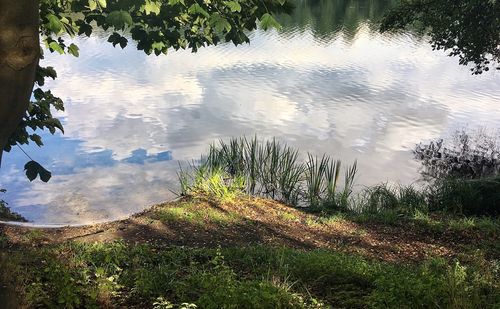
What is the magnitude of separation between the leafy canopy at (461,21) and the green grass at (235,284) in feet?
35.1

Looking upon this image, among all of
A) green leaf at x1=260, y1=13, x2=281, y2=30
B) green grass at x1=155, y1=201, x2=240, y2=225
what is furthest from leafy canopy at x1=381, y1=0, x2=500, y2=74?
green leaf at x1=260, y1=13, x2=281, y2=30

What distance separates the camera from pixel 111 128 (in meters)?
17.4

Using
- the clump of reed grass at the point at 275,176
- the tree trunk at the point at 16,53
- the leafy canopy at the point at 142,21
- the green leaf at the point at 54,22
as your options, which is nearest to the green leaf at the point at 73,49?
the leafy canopy at the point at 142,21

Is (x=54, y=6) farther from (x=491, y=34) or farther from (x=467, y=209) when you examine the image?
→ (x=491, y=34)

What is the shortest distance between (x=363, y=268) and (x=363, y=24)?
3802 cm

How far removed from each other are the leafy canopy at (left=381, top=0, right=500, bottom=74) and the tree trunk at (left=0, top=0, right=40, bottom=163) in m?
13.5

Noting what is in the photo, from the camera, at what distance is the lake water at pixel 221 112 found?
511 inches

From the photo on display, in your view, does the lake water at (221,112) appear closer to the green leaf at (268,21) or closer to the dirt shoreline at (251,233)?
the dirt shoreline at (251,233)

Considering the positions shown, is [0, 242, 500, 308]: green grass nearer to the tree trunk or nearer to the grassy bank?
the grassy bank

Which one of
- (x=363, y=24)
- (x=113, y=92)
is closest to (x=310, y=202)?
(x=113, y=92)

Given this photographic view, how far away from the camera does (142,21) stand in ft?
15.3

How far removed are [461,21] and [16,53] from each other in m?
14.5

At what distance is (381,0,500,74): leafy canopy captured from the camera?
13.7 metres

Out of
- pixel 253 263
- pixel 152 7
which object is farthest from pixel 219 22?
pixel 253 263
